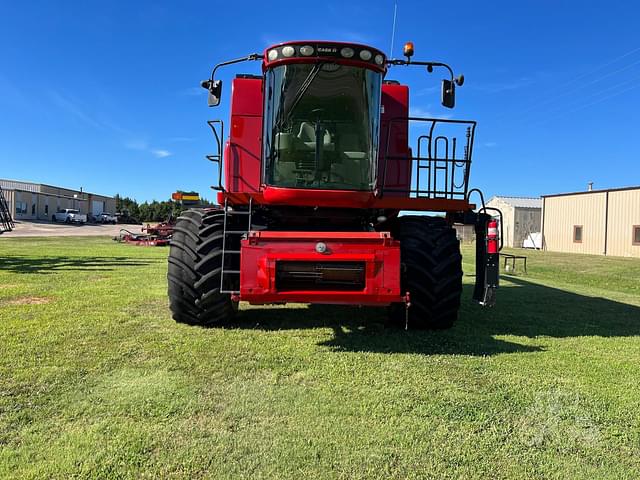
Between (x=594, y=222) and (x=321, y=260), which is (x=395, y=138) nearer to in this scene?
(x=321, y=260)

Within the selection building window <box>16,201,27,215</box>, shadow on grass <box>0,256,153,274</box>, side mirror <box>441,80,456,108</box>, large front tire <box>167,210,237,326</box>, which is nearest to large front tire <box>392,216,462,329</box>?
side mirror <box>441,80,456,108</box>

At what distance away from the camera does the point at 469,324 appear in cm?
616

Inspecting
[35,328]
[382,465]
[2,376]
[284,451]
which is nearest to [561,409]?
[382,465]

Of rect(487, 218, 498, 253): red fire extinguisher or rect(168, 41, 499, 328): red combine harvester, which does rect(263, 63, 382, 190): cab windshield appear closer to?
rect(168, 41, 499, 328): red combine harvester

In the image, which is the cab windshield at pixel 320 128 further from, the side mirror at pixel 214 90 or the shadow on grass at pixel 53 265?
the shadow on grass at pixel 53 265

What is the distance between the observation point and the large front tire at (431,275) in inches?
206

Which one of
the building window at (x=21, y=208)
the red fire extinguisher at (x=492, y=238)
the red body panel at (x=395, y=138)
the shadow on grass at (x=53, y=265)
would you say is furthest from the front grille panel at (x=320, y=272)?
the building window at (x=21, y=208)

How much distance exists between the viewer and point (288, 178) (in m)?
5.25

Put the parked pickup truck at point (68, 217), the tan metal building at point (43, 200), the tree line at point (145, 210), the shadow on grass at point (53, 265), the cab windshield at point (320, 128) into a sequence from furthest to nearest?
the tree line at point (145, 210)
the parked pickup truck at point (68, 217)
the tan metal building at point (43, 200)
the shadow on grass at point (53, 265)
the cab windshield at point (320, 128)

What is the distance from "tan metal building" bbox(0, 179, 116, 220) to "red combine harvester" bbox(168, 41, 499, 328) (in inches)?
2360

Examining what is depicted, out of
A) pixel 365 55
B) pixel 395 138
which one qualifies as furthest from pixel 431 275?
pixel 365 55

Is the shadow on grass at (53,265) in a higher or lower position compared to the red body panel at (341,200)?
lower

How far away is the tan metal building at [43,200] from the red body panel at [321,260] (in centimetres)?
6088

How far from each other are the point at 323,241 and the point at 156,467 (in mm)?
2700
